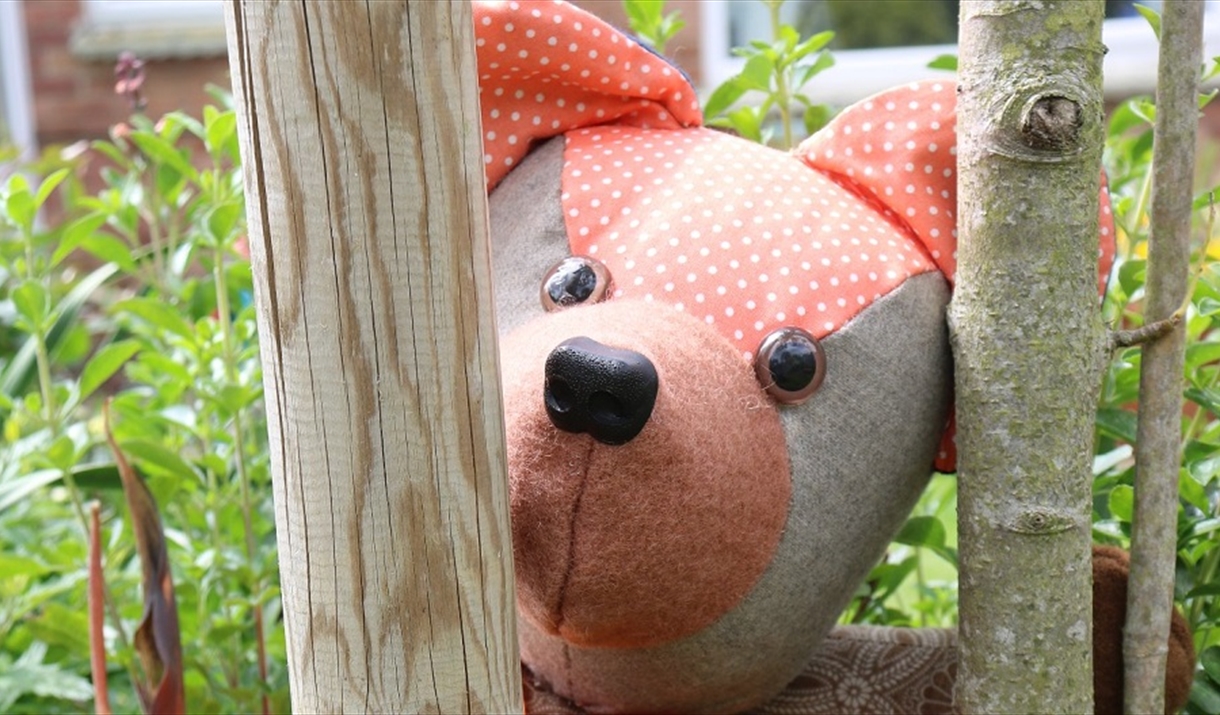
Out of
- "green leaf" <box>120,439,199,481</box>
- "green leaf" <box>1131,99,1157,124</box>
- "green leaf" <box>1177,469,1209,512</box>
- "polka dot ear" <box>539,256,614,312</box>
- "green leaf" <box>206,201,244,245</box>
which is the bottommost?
"green leaf" <box>120,439,199,481</box>

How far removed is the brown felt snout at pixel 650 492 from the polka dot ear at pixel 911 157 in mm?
213

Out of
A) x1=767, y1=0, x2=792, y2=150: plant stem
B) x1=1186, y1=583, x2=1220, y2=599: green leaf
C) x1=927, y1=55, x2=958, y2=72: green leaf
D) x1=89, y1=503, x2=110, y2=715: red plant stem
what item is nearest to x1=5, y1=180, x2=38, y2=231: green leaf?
x1=89, y1=503, x2=110, y2=715: red plant stem

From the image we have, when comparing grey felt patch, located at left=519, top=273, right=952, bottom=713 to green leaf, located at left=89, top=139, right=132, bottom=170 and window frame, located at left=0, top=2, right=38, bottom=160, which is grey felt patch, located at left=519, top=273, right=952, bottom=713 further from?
window frame, located at left=0, top=2, right=38, bottom=160

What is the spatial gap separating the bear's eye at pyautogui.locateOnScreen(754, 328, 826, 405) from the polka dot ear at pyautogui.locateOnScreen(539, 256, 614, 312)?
0.13 metres

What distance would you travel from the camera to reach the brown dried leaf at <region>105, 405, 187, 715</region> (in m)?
1.15

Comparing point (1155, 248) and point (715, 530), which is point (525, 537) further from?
point (1155, 248)

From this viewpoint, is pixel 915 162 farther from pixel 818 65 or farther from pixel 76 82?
pixel 76 82

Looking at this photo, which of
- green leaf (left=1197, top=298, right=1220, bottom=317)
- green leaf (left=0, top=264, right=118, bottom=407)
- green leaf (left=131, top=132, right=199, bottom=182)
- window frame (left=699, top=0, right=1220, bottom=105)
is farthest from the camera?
window frame (left=699, top=0, right=1220, bottom=105)

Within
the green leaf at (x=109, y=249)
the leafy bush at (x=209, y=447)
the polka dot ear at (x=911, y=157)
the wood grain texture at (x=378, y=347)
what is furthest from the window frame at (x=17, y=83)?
the wood grain texture at (x=378, y=347)

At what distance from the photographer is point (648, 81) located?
1092mm

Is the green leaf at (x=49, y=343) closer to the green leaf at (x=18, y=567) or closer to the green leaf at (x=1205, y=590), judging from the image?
the green leaf at (x=18, y=567)

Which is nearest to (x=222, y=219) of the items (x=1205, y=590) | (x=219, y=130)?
(x=219, y=130)

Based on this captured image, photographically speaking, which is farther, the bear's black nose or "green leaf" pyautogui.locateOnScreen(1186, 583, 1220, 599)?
"green leaf" pyautogui.locateOnScreen(1186, 583, 1220, 599)

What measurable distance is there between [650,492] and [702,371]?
3.7 inches
